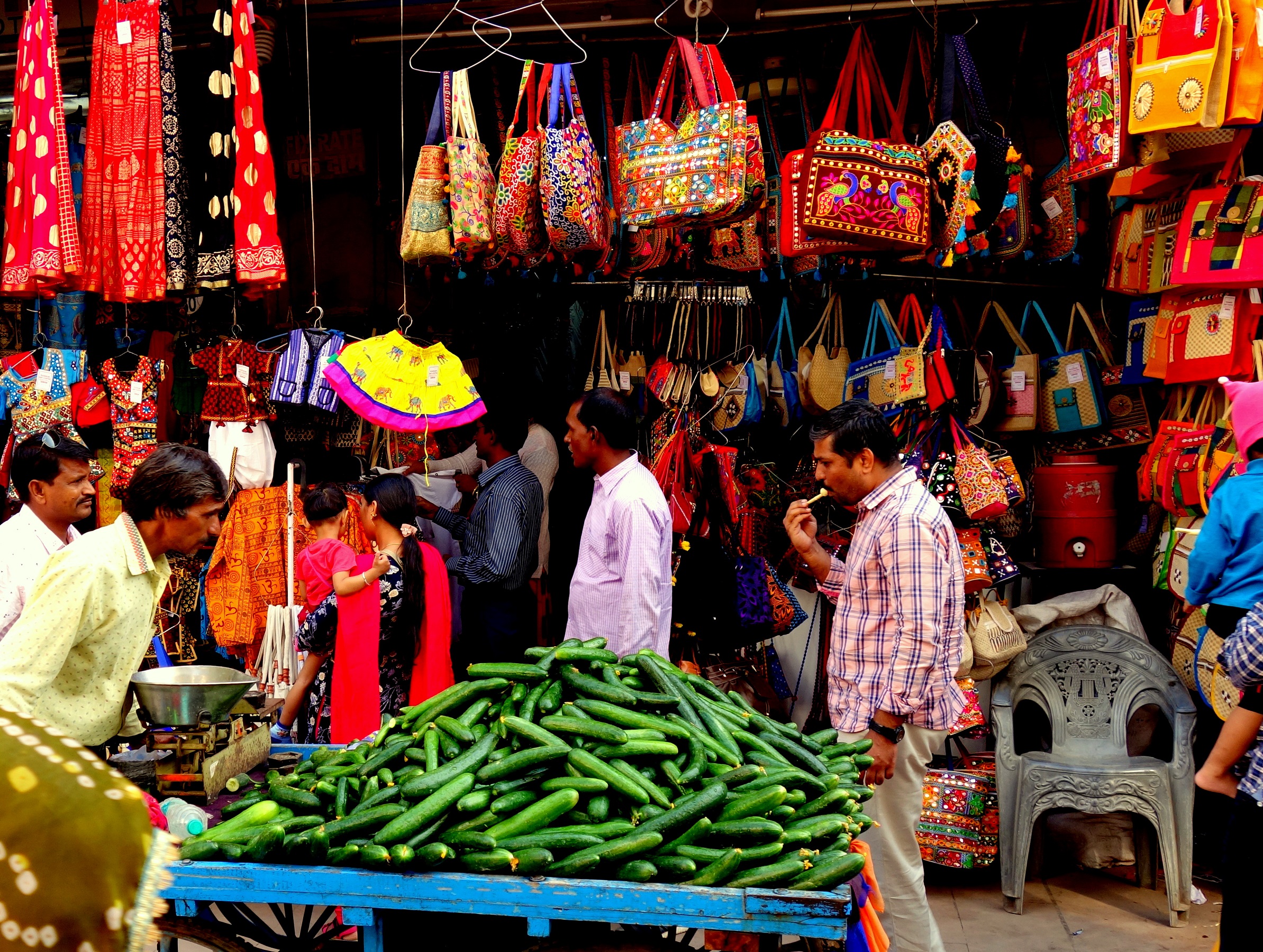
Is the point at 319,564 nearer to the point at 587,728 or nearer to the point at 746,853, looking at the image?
the point at 587,728

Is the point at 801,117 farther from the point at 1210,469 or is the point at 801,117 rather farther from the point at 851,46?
the point at 1210,469

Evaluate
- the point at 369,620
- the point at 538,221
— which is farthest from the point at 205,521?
the point at 538,221


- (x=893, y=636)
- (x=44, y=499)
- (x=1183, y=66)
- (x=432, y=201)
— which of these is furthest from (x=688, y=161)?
(x=44, y=499)

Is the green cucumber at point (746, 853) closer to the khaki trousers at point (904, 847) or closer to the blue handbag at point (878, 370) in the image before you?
the khaki trousers at point (904, 847)

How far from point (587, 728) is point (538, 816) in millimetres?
309

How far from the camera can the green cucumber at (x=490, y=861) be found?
97.8 inches

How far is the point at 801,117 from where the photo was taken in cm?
591

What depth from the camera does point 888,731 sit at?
3.61m

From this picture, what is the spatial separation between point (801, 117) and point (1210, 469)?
110 inches

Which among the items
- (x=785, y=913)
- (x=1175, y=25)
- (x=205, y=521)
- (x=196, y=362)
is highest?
(x=1175, y=25)

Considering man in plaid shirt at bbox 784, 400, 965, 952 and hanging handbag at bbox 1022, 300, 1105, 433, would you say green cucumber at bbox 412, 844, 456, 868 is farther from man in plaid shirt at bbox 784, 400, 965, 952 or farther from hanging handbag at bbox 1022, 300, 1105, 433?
hanging handbag at bbox 1022, 300, 1105, 433

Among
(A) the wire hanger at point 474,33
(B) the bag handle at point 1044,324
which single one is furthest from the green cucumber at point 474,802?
(B) the bag handle at point 1044,324

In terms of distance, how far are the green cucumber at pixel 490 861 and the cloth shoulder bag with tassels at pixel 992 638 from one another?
319cm

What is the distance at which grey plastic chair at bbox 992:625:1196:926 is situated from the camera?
467cm
